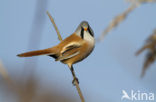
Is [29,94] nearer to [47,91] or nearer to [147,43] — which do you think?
[147,43]

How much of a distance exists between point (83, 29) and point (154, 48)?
111cm

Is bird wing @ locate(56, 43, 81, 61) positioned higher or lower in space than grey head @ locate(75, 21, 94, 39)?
lower

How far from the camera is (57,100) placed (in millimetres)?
4570

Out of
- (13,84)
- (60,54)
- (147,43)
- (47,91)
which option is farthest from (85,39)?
(47,91)

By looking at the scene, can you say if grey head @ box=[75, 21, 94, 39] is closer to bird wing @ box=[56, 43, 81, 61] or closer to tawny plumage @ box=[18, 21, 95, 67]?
tawny plumage @ box=[18, 21, 95, 67]

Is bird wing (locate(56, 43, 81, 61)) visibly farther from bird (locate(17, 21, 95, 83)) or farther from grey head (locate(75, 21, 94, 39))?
grey head (locate(75, 21, 94, 39))

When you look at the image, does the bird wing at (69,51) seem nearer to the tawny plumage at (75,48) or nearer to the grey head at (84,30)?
the tawny plumage at (75,48)

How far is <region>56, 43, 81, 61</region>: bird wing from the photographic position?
8.10 ft

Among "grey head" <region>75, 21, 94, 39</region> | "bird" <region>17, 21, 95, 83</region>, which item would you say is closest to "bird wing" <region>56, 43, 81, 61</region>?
"bird" <region>17, 21, 95, 83</region>

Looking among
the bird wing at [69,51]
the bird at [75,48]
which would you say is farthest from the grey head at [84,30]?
the bird wing at [69,51]

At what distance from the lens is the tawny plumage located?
2.46m

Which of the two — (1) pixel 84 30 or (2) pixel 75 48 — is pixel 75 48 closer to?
(2) pixel 75 48

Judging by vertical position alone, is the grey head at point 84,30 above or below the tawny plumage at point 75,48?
above

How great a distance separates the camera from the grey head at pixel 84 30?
251cm
